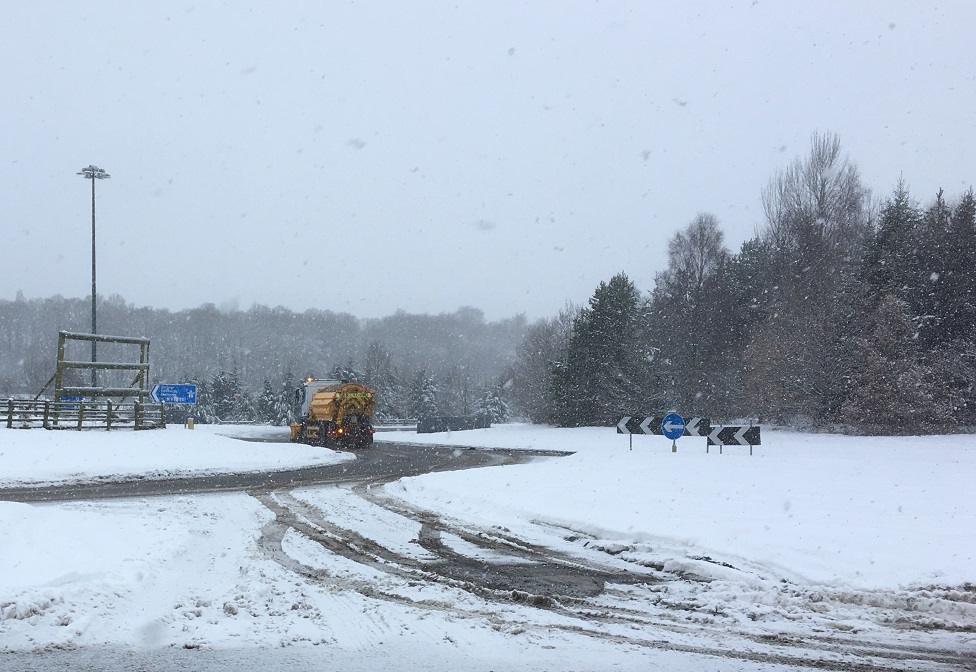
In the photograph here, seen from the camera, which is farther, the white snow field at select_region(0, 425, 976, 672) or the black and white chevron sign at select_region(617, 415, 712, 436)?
the black and white chevron sign at select_region(617, 415, 712, 436)

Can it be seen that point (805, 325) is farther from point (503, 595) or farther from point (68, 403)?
point (503, 595)

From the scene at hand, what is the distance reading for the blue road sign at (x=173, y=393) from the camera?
32500 millimetres

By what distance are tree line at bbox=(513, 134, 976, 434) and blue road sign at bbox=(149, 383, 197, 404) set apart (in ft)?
100.0

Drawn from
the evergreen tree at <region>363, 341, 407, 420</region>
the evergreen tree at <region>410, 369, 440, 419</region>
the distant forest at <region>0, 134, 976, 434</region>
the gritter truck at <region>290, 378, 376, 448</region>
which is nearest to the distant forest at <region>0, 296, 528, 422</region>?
the evergreen tree at <region>363, 341, 407, 420</region>

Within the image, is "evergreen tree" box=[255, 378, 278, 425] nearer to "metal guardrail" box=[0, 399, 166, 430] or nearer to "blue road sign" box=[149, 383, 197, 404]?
"blue road sign" box=[149, 383, 197, 404]

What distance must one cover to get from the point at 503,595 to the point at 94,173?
36626 millimetres

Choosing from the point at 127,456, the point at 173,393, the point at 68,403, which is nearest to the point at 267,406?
the point at 173,393

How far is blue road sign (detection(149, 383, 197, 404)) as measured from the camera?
32500mm

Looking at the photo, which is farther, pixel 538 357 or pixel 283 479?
pixel 538 357

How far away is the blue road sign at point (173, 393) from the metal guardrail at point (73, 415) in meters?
0.71

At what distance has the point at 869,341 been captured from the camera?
40156 mm

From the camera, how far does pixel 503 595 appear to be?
773 centimetres

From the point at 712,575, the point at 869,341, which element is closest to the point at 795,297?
the point at 869,341

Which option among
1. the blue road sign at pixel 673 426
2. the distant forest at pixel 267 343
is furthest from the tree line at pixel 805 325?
the distant forest at pixel 267 343
